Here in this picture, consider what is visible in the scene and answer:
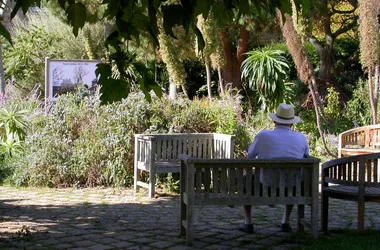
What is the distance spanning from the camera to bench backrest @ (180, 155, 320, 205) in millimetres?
6633

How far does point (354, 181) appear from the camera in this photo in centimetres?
707

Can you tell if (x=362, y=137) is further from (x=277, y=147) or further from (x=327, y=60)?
(x=327, y=60)

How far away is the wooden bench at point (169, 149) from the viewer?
34.3 ft

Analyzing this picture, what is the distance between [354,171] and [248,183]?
1.18 m

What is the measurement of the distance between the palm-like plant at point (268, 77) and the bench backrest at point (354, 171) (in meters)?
9.80

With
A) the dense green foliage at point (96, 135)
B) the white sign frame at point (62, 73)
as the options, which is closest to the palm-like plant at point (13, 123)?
the dense green foliage at point (96, 135)

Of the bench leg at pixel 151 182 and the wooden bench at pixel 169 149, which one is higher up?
the wooden bench at pixel 169 149

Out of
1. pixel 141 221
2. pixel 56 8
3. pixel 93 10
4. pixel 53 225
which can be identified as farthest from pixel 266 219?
pixel 56 8

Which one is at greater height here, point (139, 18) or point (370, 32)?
point (370, 32)

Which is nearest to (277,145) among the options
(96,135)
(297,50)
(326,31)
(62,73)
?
(96,135)

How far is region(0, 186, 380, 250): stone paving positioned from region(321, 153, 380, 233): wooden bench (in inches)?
20.6

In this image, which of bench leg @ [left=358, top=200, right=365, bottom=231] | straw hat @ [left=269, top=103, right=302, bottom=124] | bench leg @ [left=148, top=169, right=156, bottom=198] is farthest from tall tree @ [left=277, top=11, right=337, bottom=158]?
bench leg @ [left=358, top=200, right=365, bottom=231]

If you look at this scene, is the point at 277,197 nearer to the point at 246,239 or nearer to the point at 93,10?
the point at 246,239

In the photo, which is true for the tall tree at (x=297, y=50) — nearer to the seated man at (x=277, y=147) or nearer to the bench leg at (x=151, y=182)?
the bench leg at (x=151, y=182)
